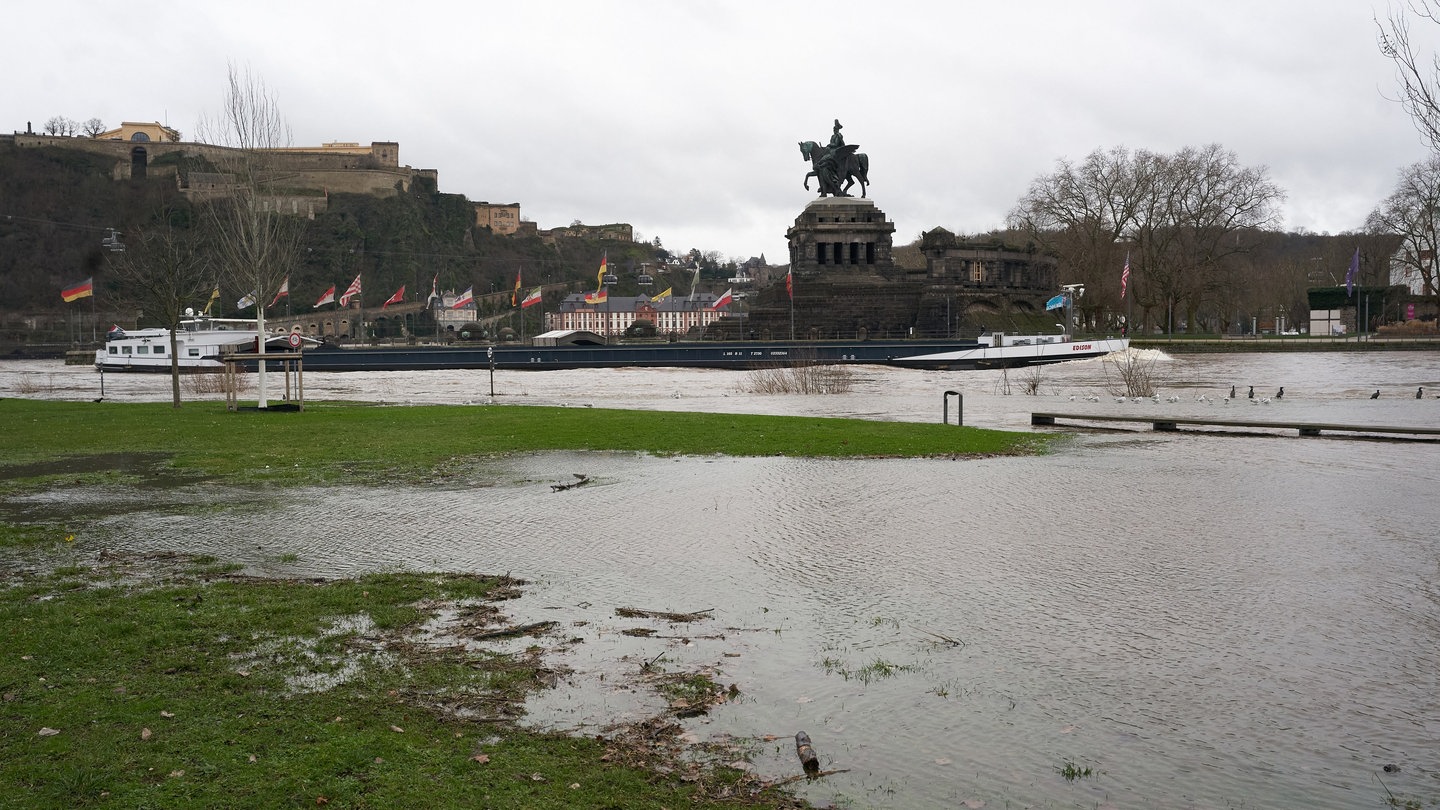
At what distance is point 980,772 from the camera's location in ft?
17.1

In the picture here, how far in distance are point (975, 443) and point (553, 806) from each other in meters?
14.9

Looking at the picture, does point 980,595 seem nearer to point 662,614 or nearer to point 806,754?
point 662,614

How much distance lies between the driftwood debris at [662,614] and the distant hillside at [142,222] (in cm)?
11955

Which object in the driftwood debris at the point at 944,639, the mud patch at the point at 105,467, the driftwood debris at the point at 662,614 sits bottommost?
the driftwood debris at the point at 944,639

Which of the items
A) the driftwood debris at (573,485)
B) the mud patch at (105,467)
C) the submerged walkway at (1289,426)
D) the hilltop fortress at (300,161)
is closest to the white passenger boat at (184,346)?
the mud patch at (105,467)

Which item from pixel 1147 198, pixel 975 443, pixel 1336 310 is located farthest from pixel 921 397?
pixel 1336 310

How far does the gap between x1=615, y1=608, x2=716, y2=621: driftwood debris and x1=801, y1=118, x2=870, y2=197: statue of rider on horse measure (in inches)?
2902

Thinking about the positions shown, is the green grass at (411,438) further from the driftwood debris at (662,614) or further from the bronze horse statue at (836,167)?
the bronze horse statue at (836,167)

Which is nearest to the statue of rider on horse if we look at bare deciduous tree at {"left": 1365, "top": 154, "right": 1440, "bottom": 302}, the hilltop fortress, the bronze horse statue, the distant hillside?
the bronze horse statue

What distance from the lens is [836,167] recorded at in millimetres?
79312

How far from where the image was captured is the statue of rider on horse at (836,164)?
78.9 meters

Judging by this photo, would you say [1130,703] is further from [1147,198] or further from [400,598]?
→ [1147,198]

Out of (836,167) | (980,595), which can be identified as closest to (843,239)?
(836,167)

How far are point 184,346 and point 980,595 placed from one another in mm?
62823
